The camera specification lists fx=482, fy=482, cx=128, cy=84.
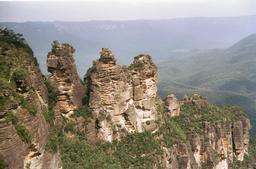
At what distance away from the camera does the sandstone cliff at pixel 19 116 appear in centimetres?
2372

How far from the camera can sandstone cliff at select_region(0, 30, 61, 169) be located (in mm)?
23719

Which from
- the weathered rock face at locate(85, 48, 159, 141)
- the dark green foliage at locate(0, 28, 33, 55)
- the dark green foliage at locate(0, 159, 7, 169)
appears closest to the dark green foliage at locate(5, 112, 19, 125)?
the dark green foliage at locate(0, 159, 7, 169)

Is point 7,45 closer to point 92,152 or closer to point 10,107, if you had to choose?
point 10,107

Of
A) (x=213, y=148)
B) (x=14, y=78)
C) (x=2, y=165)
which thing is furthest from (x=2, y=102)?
(x=213, y=148)

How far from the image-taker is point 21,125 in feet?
84.2

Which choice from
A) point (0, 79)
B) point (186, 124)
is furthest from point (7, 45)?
point (186, 124)

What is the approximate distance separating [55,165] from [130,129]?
1412cm

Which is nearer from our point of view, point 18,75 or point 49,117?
point 18,75

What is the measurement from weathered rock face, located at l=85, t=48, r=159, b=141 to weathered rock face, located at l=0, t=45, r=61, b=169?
972cm

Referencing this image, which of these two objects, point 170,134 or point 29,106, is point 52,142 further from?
point 170,134

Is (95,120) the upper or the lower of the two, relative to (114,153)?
upper

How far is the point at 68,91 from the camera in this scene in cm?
3928

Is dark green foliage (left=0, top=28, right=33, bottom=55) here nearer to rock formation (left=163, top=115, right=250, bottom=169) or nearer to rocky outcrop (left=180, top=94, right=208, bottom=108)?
rock formation (left=163, top=115, right=250, bottom=169)

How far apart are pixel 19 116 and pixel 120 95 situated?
16684 millimetres
